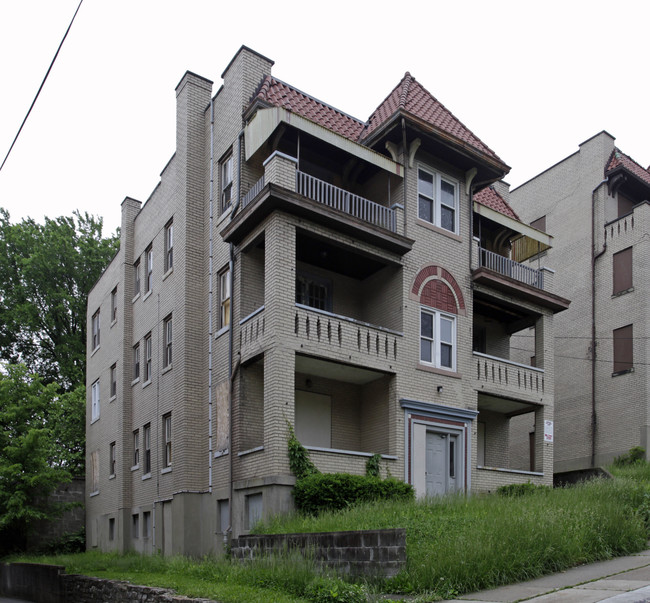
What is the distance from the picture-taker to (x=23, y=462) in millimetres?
27750

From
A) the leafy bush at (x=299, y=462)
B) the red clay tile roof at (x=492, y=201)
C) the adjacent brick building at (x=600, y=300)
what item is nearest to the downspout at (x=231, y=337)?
the leafy bush at (x=299, y=462)

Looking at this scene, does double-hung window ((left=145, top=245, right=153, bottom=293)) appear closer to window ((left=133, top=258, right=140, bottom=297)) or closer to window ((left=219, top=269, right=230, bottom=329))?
window ((left=133, top=258, right=140, bottom=297))

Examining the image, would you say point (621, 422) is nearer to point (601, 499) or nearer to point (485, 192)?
point (485, 192)

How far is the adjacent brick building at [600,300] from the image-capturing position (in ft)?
94.5

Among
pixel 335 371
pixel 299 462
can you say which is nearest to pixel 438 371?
pixel 335 371

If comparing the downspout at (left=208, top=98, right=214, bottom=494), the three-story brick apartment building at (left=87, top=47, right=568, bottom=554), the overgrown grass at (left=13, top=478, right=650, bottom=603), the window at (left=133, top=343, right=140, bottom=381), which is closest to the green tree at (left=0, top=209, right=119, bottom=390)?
the window at (left=133, top=343, right=140, bottom=381)

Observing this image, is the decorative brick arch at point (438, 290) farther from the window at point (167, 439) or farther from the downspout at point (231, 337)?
the window at point (167, 439)

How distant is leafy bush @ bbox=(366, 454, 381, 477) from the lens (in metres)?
18.8

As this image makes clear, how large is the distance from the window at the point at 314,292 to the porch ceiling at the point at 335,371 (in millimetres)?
2016

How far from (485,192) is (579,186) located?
7.74 meters

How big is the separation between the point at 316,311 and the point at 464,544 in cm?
884

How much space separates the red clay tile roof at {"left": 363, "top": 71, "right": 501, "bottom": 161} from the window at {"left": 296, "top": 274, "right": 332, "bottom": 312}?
4.36m

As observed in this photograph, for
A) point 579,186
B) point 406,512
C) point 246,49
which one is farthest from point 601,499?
Answer: point 579,186

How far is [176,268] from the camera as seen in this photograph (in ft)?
77.8
